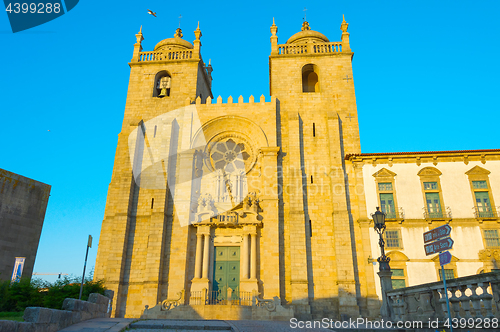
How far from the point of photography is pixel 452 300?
8906 mm

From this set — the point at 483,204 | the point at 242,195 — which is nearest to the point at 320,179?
the point at 242,195

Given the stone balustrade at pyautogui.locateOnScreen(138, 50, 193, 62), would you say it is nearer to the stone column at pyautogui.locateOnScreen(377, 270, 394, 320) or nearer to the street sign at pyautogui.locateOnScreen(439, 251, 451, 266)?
the stone column at pyautogui.locateOnScreen(377, 270, 394, 320)

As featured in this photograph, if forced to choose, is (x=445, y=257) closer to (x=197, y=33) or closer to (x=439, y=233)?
(x=439, y=233)

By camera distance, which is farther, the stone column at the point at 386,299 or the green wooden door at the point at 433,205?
the green wooden door at the point at 433,205

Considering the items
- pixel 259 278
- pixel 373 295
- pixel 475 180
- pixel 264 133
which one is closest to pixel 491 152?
pixel 475 180

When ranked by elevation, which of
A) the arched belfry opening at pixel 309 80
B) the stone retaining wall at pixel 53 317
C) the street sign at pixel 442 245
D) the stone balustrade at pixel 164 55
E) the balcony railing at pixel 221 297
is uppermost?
the stone balustrade at pixel 164 55

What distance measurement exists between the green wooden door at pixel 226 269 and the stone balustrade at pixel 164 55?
15.6 metres

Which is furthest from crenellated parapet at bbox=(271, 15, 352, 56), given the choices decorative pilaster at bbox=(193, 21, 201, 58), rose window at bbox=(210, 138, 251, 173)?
rose window at bbox=(210, 138, 251, 173)

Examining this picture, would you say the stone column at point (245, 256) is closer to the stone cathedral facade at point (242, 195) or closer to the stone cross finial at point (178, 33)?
the stone cathedral facade at point (242, 195)

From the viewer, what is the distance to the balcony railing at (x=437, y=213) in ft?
67.2

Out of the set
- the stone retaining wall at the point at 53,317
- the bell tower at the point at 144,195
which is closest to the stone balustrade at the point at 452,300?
the stone retaining wall at the point at 53,317

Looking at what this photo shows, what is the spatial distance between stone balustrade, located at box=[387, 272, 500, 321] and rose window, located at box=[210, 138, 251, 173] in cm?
1459

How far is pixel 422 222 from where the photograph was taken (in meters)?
20.4

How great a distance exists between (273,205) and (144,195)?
8.69 metres
